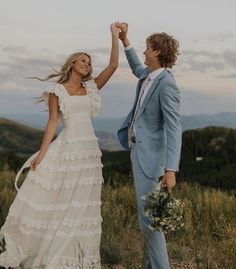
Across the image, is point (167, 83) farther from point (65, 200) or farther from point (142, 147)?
point (65, 200)

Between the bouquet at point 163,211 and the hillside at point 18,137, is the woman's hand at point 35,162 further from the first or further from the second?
the hillside at point 18,137

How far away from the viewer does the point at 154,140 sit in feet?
14.9

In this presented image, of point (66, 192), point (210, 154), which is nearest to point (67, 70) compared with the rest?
point (66, 192)

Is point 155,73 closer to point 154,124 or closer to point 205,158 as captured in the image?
point 154,124

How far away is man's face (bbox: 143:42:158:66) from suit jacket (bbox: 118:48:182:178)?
0.12 m

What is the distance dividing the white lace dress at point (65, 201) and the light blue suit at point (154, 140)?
2.82ft

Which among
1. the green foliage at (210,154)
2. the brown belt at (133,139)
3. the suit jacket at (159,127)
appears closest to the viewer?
the suit jacket at (159,127)

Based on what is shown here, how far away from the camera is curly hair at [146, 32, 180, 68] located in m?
4.47

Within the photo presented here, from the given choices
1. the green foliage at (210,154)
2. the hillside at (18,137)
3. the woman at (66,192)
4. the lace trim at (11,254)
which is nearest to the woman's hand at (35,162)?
the woman at (66,192)

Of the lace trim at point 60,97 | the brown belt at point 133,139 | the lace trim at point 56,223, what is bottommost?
the lace trim at point 56,223

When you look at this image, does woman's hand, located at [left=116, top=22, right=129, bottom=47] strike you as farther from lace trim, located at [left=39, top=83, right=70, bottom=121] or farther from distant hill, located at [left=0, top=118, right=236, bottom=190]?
distant hill, located at [left=0, top=118, right=236, bottom=190]

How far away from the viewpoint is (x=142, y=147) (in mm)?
4500

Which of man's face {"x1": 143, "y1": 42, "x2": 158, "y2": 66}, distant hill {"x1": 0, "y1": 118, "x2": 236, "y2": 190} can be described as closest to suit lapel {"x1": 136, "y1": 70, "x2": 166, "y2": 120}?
man's face {"x1": 143, "y1": 42, "x2": 158, "y2": 66}

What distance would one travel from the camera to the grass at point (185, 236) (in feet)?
19.1
